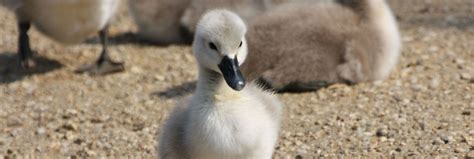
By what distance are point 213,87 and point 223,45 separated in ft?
0.59

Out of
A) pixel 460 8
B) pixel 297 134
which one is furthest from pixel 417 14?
pixel 297 134

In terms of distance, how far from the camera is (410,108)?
5027 millimetres

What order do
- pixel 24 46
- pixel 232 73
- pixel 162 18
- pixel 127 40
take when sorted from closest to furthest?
pixel 232 73, pixel 24 46, pixel 162 18, pixel 127 40

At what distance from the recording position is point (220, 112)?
3604 millimetres

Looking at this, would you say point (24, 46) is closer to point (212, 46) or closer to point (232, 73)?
point (212, 46)

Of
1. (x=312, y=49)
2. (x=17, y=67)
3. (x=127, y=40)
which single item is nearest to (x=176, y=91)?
(x=312, y=49)

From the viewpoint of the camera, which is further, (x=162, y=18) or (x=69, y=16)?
(x=162, y=18)

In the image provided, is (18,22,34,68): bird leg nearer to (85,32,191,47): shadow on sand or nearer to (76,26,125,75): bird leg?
(76,26,125,75): bird leg

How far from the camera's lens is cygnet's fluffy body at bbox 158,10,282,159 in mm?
3541

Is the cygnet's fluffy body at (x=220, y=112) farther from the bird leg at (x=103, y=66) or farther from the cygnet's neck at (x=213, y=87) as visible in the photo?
the bird leg at (x=103, y=66)

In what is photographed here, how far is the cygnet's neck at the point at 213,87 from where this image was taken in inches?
145

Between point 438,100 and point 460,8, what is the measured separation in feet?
8.56

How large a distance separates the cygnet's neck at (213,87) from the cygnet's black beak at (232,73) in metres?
0.09

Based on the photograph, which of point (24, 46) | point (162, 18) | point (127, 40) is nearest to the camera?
point (24, 46)
